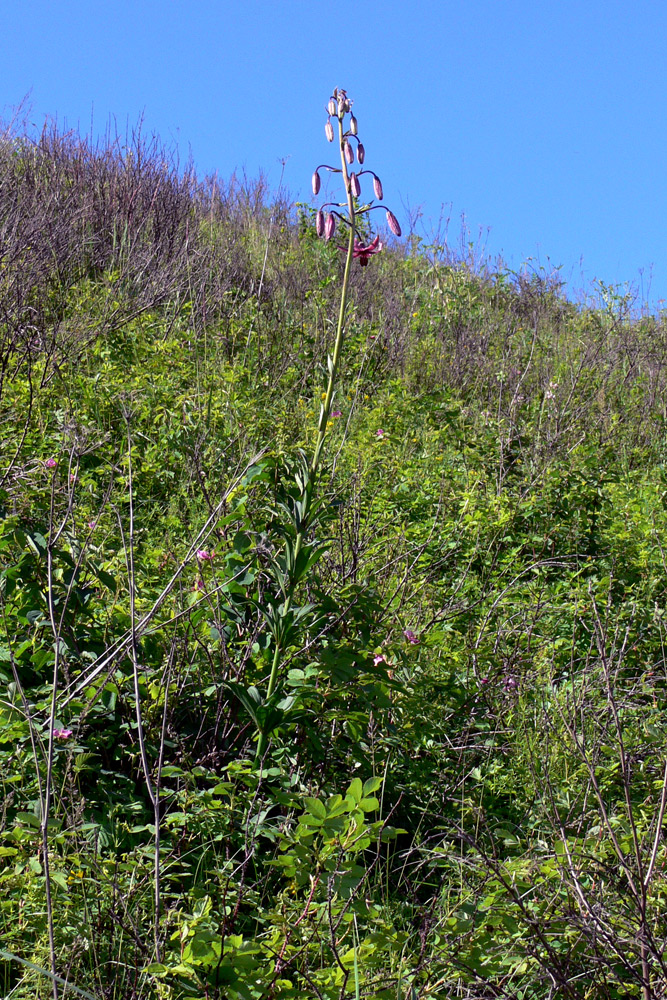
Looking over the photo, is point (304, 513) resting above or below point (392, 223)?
below

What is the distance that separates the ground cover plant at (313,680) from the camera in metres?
1.72

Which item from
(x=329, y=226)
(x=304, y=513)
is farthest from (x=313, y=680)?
(x=329, y=226)

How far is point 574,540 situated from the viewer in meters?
4.13

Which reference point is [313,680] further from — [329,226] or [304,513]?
[329,226]

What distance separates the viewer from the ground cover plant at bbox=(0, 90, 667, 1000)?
1.72 metres

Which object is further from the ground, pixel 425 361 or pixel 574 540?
pixel 425 361

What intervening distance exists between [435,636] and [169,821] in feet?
3.31

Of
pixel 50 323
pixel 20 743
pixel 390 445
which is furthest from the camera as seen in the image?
pixel 50 323

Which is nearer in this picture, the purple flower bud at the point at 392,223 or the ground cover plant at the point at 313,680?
the ground cover plant at the point at 313,680

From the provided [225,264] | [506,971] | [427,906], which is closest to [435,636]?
[427,906]

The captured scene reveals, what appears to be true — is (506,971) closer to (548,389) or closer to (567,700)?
(567,700)

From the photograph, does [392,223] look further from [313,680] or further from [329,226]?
[313,680]

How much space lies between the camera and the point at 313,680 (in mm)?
2395

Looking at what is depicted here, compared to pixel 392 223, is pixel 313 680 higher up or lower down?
lower down
